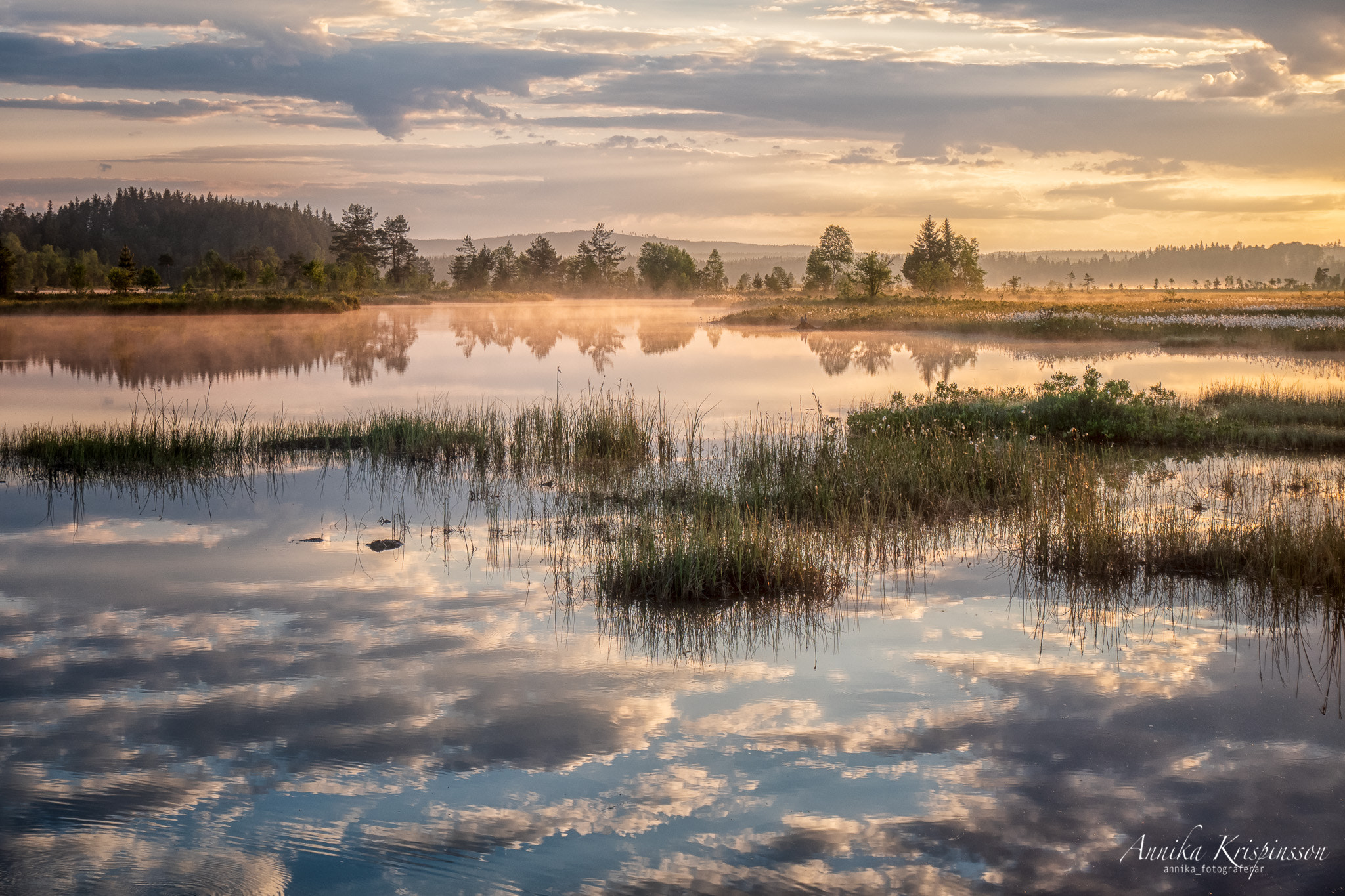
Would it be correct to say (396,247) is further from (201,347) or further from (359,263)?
(201,347)

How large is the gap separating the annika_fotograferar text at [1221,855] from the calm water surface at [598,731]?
0.14 feet

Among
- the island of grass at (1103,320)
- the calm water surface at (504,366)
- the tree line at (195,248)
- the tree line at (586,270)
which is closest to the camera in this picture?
the calm water surface at (504,366)

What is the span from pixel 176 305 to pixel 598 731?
2618 inches

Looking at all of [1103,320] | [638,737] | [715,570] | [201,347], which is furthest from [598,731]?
[1103,320]

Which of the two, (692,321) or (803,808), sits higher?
(692,321)

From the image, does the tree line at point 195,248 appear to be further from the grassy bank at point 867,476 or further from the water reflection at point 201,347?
the grassy bank at point 867,476

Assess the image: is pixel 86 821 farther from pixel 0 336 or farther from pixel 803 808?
pixel 0 336

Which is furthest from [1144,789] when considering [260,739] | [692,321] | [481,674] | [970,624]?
[692,321]

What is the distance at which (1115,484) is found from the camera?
12516 mm

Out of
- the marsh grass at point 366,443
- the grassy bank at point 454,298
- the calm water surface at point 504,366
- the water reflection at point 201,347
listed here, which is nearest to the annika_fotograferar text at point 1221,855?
the marsh grass at point 366,443

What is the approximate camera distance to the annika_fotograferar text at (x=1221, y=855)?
459cm

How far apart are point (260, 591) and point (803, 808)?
20.2 feet

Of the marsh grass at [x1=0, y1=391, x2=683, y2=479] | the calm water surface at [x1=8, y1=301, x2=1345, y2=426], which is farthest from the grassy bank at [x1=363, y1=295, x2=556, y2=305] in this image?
the marsh grass at [x1=0, y1=391, x2=683, y2=479]

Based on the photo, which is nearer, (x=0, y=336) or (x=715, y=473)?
(x=715, y=473)
